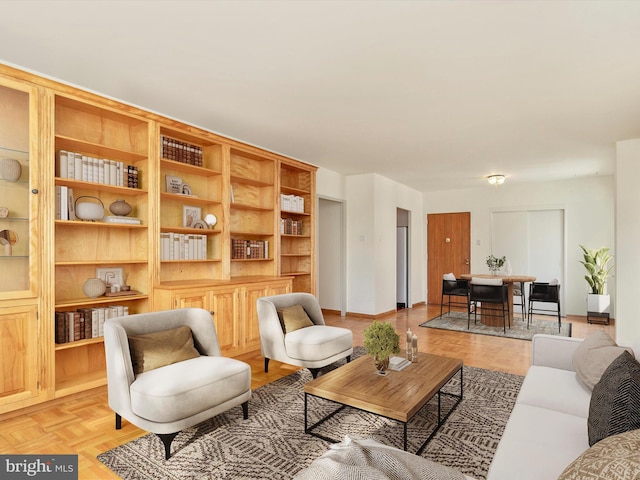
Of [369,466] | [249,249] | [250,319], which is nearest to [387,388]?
[369,466]

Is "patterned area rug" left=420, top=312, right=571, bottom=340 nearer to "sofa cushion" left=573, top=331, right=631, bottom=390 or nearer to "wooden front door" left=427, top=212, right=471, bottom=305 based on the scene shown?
"wooden front door" left=427, top=212, right=471, bottom=305

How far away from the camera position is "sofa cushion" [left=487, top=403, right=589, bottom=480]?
134cm

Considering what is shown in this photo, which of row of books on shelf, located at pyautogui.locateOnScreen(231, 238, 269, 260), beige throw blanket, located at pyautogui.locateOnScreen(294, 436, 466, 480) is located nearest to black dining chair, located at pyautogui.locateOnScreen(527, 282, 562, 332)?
row of books on shelf, located at pyautogui.locateOnScreen(231, 238, 269, 260)

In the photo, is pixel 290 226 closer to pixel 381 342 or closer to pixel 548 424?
pixel 381 342

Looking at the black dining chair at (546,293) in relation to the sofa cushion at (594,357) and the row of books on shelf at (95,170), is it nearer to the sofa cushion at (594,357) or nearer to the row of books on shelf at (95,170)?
the sofa cushion at (594,357)

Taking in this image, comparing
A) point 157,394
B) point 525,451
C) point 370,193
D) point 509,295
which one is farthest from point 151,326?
point 509,295

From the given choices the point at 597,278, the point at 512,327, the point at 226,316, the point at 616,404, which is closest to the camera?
Answer: the point at 616,404

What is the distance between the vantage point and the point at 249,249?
4816mm

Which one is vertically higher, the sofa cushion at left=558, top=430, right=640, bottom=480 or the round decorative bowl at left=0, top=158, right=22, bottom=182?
the round decorative bowl at left=0, top=158, right=22, bottom=182

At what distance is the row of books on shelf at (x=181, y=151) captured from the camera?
12.7ft

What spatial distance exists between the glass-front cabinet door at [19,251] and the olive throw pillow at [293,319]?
1911 mm

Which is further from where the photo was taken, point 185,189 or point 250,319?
point 250,319

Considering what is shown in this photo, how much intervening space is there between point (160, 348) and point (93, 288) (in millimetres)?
1217

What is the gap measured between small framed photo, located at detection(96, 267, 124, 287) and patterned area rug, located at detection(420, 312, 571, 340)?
175 inches
